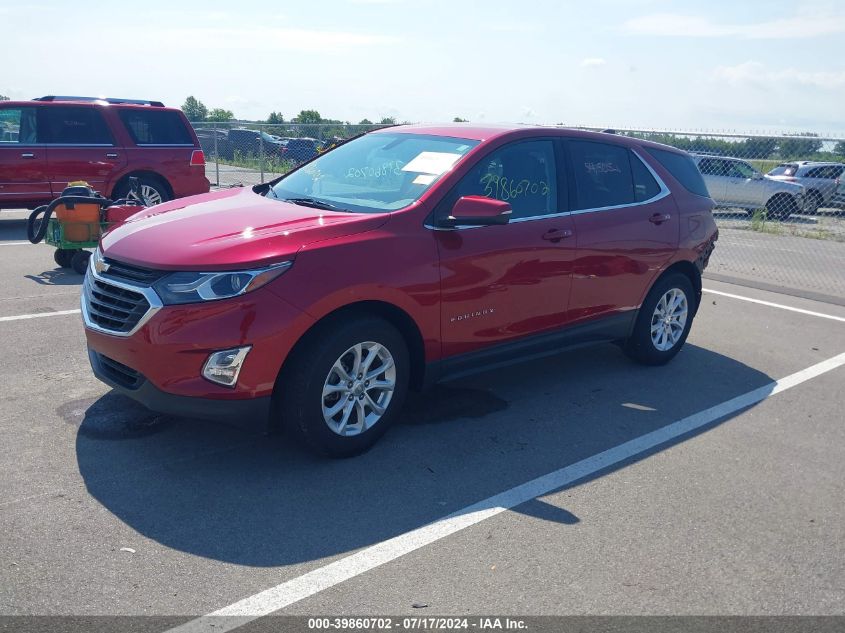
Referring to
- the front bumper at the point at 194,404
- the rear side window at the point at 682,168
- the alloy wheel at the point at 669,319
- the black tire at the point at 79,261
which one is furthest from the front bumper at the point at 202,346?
the black tire at the point at 79,261

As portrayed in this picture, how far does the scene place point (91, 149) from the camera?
11.8 meters

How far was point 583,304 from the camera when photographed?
5.75m

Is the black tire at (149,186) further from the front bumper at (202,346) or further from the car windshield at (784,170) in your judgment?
the car windshield at (784,170)

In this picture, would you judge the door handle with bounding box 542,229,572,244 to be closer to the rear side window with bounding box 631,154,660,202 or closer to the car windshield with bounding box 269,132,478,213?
the car windshield with bounding box 269,132,478,213

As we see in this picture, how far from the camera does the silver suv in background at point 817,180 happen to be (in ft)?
64.3

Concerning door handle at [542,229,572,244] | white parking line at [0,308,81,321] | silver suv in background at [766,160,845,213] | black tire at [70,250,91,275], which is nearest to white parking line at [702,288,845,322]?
door handle at [542,229,572,244]

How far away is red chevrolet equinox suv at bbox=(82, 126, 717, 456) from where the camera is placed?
13.1 feet

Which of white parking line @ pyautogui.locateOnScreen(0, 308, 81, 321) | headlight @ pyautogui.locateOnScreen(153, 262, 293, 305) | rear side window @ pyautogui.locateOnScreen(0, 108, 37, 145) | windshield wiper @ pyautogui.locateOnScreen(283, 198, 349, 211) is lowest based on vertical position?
white parking line @ pyautogui.locateOnScreen(0, 308, 81, 321)

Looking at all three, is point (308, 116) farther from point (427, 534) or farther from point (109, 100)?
point (427, 534)

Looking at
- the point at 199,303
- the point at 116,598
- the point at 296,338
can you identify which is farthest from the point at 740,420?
the point at 116,598

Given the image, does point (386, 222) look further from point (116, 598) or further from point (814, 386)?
point (814, 386)

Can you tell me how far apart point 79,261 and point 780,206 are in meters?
16.3

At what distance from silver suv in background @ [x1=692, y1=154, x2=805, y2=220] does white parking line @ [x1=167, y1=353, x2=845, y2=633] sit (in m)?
14.8

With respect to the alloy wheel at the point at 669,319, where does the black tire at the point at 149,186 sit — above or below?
above
